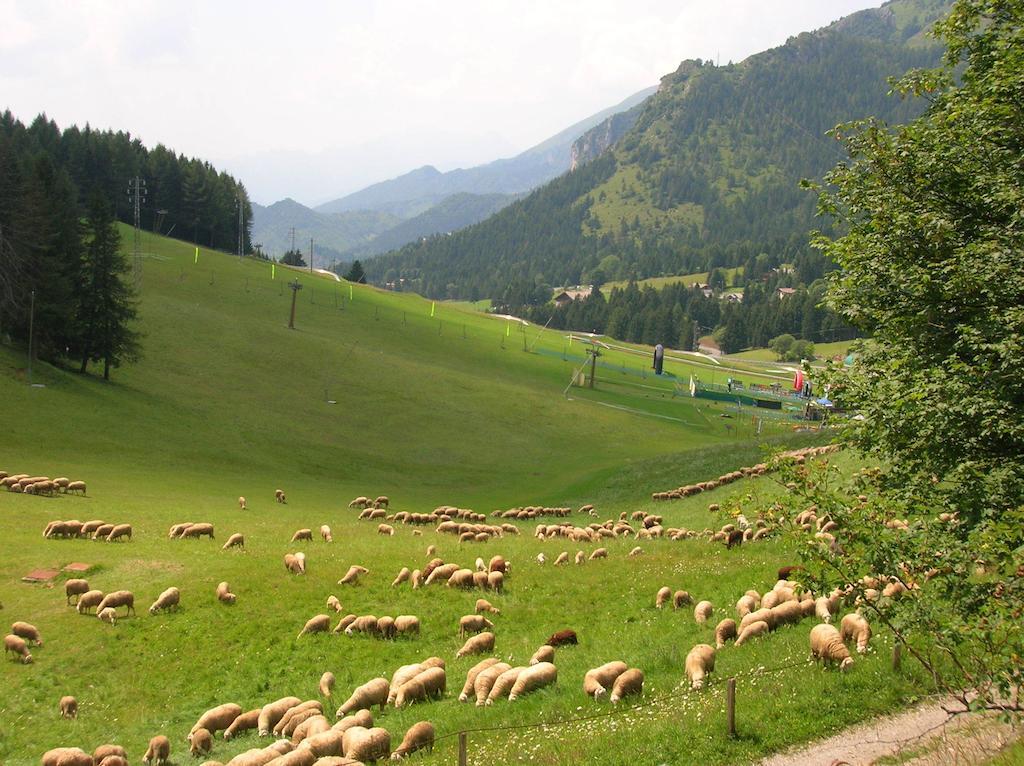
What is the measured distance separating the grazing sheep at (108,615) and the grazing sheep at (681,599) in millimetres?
15610

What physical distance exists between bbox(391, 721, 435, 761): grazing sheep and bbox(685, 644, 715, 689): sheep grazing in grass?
5078 millimetres

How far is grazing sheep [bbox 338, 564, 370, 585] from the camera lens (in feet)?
86.4

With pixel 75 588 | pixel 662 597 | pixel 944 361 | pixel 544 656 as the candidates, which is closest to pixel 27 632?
pixel 75 588

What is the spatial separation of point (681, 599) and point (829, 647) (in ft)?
21.6

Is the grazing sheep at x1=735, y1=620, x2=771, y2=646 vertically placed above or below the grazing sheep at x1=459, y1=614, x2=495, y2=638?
above

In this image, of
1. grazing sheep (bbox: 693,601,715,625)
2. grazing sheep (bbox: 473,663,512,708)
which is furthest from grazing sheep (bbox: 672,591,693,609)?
grazing sheep (bbox: 473,663,512,708)

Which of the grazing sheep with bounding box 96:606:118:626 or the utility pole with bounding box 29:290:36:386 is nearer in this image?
the grazing sheep with bounding box 96:606:118:626

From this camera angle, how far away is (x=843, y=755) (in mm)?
13312

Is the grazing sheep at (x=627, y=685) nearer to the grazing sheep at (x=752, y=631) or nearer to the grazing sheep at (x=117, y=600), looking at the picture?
the grazing sheep at (x=752, y=631)

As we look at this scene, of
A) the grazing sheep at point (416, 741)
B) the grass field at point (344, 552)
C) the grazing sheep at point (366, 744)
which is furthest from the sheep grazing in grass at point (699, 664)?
the grazing sheep at point (366, 744)

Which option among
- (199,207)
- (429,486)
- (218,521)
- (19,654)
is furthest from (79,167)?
(19,654)

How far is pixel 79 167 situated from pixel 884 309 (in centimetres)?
16318

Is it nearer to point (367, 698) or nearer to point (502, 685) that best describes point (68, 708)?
point (367, 698)

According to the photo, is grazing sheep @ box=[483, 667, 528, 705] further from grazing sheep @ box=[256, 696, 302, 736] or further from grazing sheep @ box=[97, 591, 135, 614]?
grazing sheep @ box=[97, 591, 135, 614]
